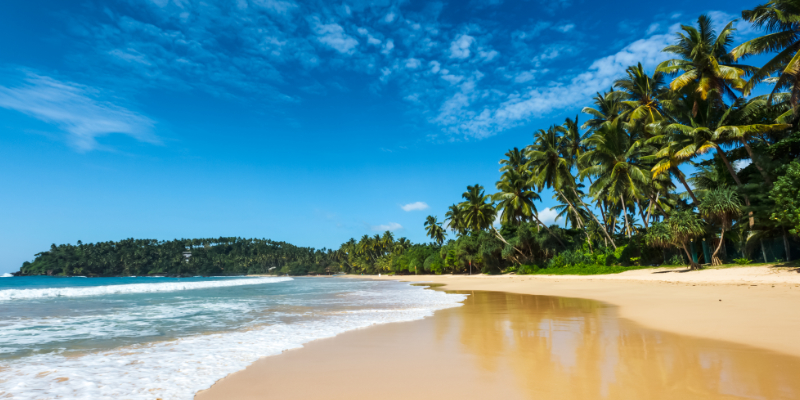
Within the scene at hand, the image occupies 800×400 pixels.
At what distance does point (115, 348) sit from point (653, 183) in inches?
1190

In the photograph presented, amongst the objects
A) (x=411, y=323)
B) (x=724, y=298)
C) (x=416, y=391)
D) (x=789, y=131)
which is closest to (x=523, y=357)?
(x=416, y=391)

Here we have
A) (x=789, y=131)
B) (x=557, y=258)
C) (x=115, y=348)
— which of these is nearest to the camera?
(x=115, y=348)

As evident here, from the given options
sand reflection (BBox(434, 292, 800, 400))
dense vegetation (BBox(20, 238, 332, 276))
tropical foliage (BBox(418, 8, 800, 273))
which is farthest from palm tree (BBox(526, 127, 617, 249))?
dense vegetation (BBox(20, 238, 332, 276))

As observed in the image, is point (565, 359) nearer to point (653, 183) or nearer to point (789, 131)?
point (789, 131)

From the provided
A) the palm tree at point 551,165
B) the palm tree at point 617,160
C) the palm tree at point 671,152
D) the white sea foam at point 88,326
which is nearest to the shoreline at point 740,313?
the palm tree at point 671,152

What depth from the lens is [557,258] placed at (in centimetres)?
3447

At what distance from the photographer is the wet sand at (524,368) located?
372 centimetres

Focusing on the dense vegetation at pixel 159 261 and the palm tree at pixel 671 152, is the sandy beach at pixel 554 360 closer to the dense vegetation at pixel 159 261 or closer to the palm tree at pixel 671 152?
the palm tree at pixel 671 152

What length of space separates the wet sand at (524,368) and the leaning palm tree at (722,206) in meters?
14.2

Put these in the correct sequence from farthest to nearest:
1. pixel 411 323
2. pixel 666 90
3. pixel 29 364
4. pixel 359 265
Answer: pixel 359 265
pixel 666 90
pixel 411 323
pixel 29 364

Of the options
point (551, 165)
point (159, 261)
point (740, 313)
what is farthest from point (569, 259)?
point (159, 261)

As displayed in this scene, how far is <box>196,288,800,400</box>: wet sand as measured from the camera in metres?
3.72

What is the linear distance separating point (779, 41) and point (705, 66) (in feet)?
17.0

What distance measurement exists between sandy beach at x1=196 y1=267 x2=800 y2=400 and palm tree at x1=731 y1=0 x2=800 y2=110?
38.6 feet
